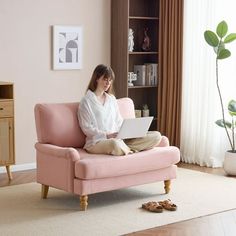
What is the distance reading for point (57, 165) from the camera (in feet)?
15.7

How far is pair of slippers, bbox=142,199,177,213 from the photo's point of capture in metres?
4.66

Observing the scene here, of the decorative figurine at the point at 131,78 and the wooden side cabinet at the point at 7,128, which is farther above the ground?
the decorative figurine at the point at 131,78

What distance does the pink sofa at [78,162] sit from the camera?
4617 mm

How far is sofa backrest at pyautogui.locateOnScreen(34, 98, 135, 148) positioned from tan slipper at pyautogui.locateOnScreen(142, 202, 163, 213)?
0.84 meters

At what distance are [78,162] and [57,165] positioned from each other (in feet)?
0.93

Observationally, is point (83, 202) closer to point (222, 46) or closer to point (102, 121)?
point (102, 121)

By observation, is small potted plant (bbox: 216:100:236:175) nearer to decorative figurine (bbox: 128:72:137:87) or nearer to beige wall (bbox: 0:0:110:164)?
decorative figurine (bbox: 128:72:137:87)

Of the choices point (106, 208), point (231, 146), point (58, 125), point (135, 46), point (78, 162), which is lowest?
point (106, 208)

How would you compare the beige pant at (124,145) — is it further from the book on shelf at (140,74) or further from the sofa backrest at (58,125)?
the book on shelf at (140,74)

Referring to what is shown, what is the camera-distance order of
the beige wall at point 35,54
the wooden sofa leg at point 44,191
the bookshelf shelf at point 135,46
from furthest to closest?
the bookshelf shelf at point 135,46 → the beige wall at point 35,54 → the wooden sofa leg at point 44,191

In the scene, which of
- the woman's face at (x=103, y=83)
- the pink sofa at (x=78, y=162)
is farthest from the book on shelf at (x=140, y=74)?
the woman's face at (x=103, y=83)

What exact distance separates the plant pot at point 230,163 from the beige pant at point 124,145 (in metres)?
1.28

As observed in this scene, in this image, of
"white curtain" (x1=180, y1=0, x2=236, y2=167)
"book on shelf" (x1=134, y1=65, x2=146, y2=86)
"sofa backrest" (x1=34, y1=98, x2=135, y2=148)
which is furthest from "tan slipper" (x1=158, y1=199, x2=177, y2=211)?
"book on shelf" (x1=134, y1=65, x2=146, y2=86)

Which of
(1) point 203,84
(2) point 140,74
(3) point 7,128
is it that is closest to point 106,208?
(3) point 7,128
